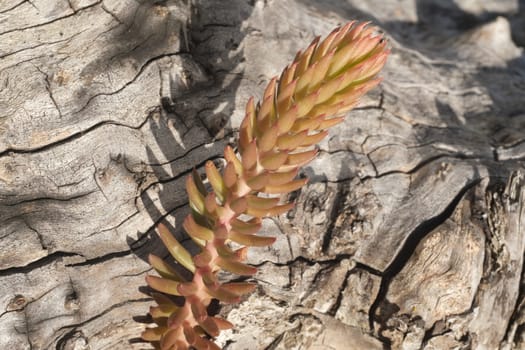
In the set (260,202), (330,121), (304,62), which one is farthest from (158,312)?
(304,62)

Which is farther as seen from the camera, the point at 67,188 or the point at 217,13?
the point at 217,13

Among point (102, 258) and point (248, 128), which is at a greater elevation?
point (248, 128)

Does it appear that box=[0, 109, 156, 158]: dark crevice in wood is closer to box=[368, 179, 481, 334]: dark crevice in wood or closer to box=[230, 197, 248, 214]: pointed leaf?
box=[230, 197, 248, 214]: pointed leaf

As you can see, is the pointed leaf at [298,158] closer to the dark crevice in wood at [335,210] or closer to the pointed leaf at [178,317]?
the dark crevice in wood at [335,210]

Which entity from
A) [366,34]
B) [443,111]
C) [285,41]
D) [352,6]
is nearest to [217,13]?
[285,41]

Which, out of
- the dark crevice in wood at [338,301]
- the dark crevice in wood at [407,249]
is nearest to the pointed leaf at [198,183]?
the dark crevice in wood at [338,301]

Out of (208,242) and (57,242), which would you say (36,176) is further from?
(208,242)

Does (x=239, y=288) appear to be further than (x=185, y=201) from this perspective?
No

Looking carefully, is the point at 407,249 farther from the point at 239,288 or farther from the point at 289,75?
the point at 289,75
